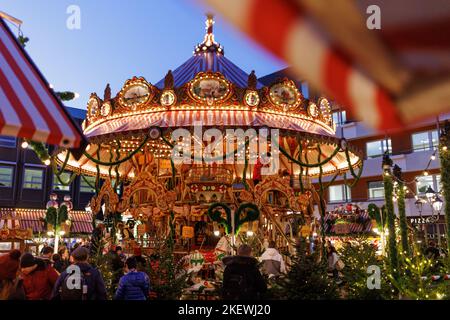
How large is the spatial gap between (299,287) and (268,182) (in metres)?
7.52

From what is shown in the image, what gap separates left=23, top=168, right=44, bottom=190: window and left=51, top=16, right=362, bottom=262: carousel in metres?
20.2

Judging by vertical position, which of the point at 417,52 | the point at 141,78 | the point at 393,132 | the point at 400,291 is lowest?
the point at 400,291

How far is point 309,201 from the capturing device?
1568 centimetres

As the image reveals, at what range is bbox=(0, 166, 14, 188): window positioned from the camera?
34.2 metres

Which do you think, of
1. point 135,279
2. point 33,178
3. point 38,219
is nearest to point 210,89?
point 135,279

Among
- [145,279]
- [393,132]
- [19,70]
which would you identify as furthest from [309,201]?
[393,132]

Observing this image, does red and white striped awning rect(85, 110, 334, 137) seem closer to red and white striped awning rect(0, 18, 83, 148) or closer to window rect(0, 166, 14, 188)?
red and white striped awning rect(0, 18, 83, 148)

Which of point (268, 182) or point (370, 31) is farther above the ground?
point (268, 182)

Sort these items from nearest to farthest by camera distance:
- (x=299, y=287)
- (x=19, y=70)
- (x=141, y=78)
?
(x=19, y=70)
(x=299, y=287)
(x=141, y=78)

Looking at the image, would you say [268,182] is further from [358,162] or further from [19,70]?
[19,70]

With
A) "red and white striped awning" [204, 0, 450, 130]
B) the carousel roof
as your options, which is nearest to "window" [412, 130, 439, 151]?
the carousel roof

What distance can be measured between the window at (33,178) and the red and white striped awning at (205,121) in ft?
79.3

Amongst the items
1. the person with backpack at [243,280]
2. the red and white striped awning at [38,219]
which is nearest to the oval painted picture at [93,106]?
the person with backpack at [243,280]

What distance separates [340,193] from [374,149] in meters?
4.32
